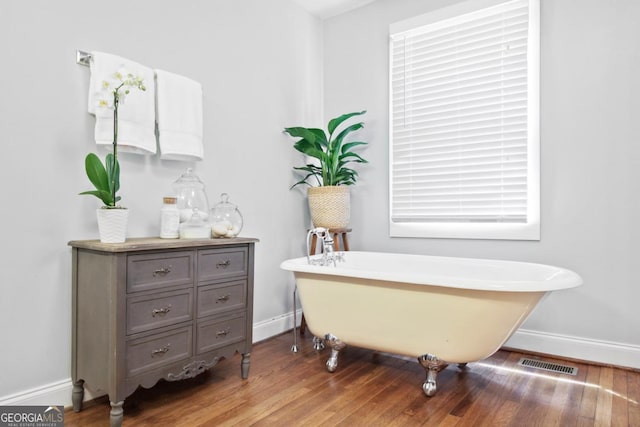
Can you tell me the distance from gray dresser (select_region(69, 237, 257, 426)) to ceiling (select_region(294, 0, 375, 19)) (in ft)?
7.43

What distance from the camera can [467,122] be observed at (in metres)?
2.87

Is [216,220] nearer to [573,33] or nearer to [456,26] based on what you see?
[456,26]

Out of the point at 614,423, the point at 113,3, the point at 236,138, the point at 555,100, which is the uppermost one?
the point at 113,3

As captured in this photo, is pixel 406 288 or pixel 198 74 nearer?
pixel 406 288

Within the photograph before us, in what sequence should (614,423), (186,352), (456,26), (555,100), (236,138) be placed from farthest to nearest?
(456,26) → (236,138) → (555,100) → (186,352) → (614,423)

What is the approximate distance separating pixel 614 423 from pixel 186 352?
1.91 m

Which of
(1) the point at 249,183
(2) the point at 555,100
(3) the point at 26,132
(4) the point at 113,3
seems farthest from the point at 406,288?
(4) the point at 113,3

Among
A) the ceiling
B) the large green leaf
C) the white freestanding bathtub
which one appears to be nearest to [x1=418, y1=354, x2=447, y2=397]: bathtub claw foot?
the white freestanding bathtub

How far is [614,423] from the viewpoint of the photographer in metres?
1.71

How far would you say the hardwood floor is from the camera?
175 centimetres

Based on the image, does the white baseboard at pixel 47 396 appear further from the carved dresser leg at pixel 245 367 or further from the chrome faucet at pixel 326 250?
the chrome faucet at pixel 326 250

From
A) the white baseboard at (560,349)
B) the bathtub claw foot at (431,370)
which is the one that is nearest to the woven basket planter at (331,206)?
the white baseboard at (560,349)

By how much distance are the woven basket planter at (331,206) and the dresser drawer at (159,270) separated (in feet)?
4.09

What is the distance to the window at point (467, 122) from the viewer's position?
8.70 ft
